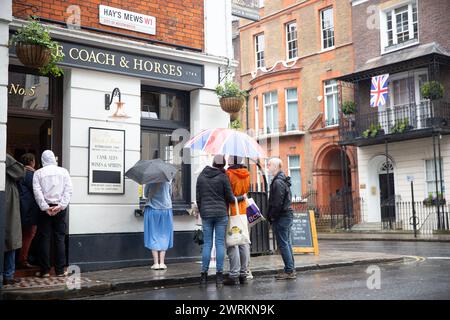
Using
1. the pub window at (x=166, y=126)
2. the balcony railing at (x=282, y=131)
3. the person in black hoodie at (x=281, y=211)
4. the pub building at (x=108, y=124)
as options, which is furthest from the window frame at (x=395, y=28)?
the person in black hoodie at (x=281, y=211)

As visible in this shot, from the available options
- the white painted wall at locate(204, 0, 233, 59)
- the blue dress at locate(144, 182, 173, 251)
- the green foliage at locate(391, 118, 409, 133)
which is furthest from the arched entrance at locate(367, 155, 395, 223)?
the blue dress at locate(144, 182, 173, 251)

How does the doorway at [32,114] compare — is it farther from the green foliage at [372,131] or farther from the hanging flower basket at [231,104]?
the green foliage at [372,131]

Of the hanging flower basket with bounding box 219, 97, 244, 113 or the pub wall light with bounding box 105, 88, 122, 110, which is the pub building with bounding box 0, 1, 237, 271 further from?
the hanging flower basket with bounding box 219, 97, 244, 113

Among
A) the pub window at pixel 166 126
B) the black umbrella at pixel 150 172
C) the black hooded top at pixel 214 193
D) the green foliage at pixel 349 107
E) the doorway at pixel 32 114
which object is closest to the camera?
the black hooded top at pixel 214 193

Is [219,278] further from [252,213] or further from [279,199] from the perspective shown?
[279,199]

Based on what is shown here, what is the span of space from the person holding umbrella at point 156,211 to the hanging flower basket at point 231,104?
86.0 inches

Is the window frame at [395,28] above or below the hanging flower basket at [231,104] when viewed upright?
above

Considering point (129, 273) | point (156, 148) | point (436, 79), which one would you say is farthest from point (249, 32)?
point (129, 273)

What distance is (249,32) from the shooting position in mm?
33062

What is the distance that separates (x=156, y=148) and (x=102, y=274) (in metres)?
3.02

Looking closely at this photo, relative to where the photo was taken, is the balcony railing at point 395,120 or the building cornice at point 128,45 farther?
the balcony railing at point 395,120

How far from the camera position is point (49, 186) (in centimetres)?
841

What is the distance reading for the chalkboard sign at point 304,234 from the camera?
492 inches

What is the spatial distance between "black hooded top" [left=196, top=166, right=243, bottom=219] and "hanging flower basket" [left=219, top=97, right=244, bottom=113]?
3.16 m
